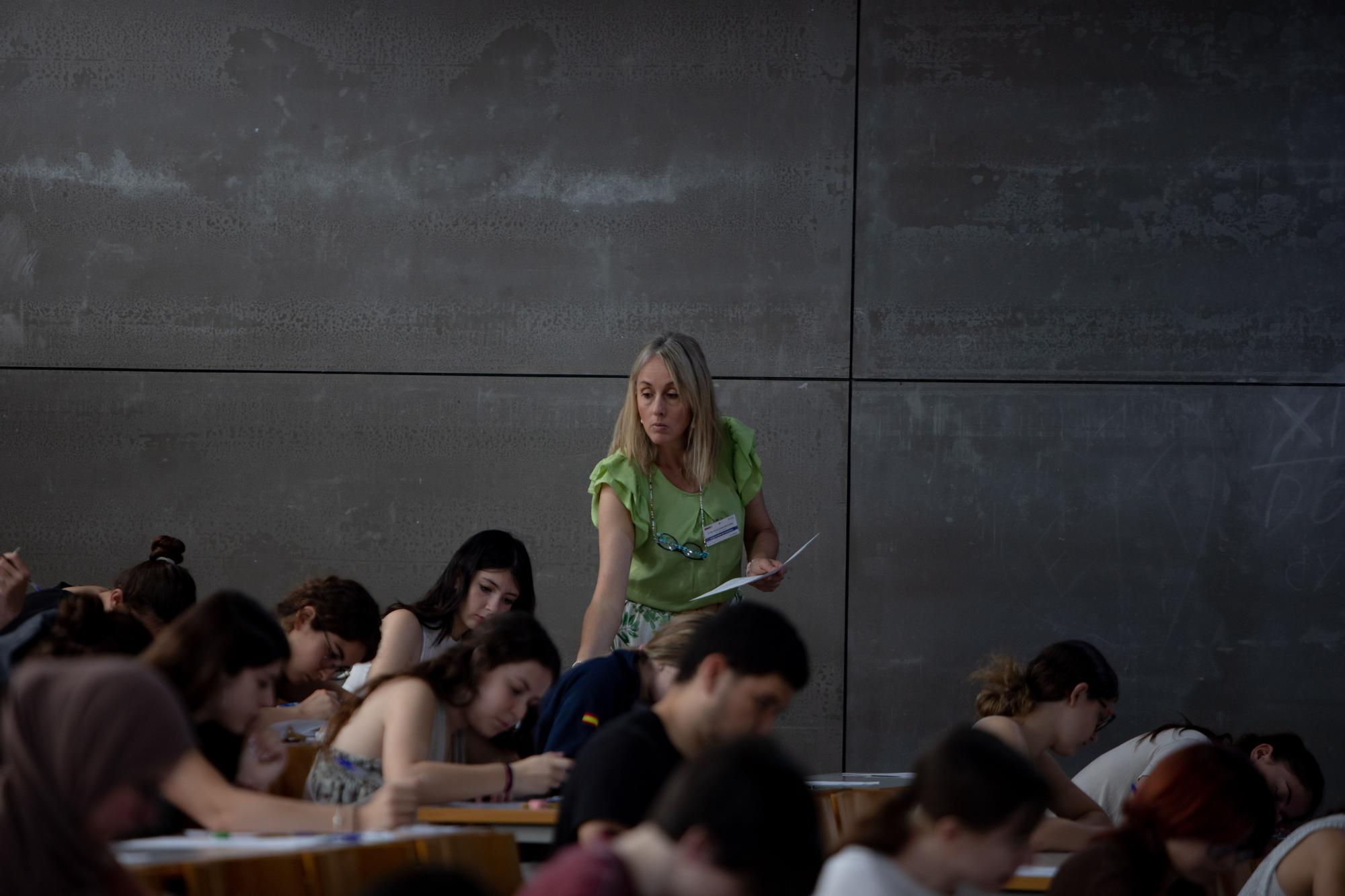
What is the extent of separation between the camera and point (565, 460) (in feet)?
17.2

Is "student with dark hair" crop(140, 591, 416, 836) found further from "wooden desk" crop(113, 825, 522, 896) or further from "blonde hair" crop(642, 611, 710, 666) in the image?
"blonde hair" crop(642, 611, 710, 666)

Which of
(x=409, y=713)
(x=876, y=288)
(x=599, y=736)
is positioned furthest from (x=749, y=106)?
(x=599, y=736)

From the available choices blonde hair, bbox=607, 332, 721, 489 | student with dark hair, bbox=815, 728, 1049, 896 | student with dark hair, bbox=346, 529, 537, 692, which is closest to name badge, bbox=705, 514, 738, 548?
blonde hair, bbox=607, 332, 721, 489

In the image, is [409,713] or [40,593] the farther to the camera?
[40,593]

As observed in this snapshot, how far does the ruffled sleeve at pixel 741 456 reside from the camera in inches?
150

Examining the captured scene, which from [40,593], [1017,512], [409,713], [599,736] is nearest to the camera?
[599,736]

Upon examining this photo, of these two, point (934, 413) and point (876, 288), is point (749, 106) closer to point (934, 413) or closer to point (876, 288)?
point (876, 288)

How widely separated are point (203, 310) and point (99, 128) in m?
0.85

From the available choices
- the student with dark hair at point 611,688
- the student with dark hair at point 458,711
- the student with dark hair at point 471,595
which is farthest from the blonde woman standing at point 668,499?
the student with dark hair at point 458,711

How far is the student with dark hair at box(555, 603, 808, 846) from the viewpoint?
187 cm

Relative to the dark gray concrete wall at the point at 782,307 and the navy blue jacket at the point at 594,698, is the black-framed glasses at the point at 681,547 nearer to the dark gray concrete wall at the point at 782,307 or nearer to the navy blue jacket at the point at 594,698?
the navy blue jacket at the point at 594,698

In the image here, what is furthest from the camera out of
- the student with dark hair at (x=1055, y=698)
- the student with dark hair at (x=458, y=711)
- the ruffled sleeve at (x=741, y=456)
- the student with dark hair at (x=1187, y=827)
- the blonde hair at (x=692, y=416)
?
the ruffled sleeve at (x=741, y=456)

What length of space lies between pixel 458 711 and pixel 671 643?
483mm

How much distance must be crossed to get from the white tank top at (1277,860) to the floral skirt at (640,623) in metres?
1.44
